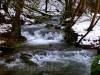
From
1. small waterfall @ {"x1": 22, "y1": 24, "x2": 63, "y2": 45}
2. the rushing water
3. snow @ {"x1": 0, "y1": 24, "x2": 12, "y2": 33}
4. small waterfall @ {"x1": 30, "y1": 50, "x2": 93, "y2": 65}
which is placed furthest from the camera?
snow @ {"x1": 0, "y1": 24, "x2": 12, "y2": 33}

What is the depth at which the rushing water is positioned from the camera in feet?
39.2

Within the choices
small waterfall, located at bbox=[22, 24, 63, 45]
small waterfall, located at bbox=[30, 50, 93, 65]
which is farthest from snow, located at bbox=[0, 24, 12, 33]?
small waterfall, located at bbox=[30, 50, 93, 65]

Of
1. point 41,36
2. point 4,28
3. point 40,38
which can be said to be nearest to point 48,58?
point 40,38

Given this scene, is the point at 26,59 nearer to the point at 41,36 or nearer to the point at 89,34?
the point at 41,36

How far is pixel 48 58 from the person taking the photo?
14.0 meters

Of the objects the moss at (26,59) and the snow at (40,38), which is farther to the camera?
the snow at (40,38)

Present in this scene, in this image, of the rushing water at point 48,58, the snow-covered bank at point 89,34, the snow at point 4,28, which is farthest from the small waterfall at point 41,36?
the snow-covered bank at point 89,34

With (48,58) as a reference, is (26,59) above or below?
above

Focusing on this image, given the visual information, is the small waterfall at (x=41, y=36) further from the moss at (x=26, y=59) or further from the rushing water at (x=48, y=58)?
the moss at (x=26, y=59)

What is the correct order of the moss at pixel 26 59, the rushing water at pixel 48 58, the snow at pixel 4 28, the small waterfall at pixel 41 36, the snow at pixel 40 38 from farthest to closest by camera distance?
the snow at pixel 4 28, the small waterfall at pixel 41 36, the snow at pixel 40 38, the moss at pixel 26 59, the rushing water at pixel 48 58

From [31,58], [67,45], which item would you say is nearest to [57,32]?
[67,45]

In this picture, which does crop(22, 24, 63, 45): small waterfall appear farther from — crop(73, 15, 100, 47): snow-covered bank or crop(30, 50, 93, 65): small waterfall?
crop(30, 50, 93, 65): small waterfall

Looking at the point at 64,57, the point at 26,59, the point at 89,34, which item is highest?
the point at 89,34

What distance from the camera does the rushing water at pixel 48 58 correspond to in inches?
470
